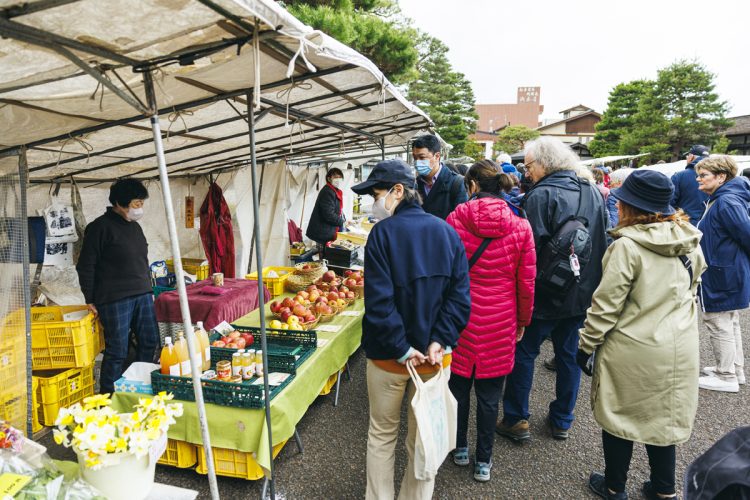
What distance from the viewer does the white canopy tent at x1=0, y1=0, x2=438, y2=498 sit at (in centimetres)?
153

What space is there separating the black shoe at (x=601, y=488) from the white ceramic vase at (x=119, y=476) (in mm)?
2505

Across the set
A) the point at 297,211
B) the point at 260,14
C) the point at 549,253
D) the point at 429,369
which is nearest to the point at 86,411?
the point at 429,369

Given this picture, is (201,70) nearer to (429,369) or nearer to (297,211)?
(429,369)

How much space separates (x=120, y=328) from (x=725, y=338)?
5359 mm

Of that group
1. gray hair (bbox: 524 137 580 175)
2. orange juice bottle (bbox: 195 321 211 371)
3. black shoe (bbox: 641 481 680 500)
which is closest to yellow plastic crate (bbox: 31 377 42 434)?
orange juice bottle (bbox: 195 321 211 371)

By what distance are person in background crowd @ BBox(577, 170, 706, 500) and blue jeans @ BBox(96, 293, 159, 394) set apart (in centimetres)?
346

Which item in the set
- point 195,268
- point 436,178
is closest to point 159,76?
point 436,178

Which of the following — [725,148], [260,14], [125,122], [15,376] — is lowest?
[15,376]

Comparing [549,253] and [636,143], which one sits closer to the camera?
[549,253]

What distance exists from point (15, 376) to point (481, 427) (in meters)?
3.08

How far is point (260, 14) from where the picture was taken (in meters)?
1.56

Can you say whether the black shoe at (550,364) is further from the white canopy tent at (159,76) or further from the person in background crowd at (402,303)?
the white canopy tent at (159,76)

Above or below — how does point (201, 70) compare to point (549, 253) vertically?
above

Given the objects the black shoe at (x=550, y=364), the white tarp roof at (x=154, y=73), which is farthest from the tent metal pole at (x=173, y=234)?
the black shoe at (x=550, y=364)
